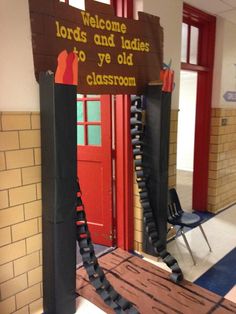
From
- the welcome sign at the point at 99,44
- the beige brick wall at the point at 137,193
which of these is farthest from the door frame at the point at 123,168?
the welcome sign at the point at 99,44

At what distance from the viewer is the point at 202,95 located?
11.4 ft

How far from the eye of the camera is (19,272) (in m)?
1.78

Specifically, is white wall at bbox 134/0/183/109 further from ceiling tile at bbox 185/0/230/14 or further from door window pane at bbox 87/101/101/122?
door window pane at bbox 87/101/101/122

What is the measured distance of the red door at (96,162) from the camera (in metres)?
2.58

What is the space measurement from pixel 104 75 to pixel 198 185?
2307 millimetres

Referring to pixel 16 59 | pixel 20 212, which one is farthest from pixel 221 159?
pixel 16 59

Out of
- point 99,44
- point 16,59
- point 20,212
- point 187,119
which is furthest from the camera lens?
point 187,119

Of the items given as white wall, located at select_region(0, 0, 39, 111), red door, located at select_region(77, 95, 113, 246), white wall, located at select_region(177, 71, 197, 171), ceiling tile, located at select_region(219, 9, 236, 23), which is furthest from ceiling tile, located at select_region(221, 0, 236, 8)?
white wall, located at select_region(177, 71, 197, 171)

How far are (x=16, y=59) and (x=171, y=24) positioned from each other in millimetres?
1558

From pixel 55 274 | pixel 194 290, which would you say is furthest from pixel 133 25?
pixel 194 290

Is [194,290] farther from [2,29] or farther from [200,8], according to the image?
[200,8]

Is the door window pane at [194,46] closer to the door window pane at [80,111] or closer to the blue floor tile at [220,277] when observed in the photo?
the door window pane at [80,111]

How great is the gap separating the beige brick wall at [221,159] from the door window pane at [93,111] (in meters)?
1.63

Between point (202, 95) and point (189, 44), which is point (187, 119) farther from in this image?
point (189, 44)
